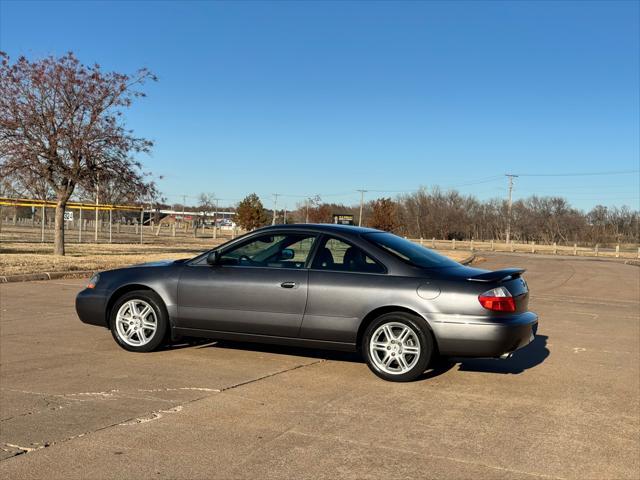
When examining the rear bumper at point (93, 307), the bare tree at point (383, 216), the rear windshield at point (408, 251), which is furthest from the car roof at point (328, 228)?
the bare tree at point (383, 216)

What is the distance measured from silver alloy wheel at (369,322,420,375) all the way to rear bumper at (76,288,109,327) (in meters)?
3.16

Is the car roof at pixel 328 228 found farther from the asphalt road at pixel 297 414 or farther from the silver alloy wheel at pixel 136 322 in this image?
the silver alloy wheel at pixel 136 322

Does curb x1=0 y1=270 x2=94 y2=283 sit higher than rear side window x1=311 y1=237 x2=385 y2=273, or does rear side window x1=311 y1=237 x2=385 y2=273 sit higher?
rear side window x1=311 y1=237 x2=385 y2=273

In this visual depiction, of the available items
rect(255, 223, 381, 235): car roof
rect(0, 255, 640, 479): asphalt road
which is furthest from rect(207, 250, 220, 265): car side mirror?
rect(0, 255, 640, 479): asphalt road

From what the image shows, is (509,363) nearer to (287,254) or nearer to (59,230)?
(287,254)

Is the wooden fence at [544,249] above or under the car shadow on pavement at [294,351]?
above

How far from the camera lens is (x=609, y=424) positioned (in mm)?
4781

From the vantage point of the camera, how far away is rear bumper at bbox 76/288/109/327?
22.6ft

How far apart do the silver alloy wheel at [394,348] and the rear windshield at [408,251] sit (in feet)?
2.31

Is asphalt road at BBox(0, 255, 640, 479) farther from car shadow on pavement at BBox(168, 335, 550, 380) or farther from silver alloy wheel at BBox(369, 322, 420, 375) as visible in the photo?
silver alloy wheel at BBox(369, 322, 420, 375)

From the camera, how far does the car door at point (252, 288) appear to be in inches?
243

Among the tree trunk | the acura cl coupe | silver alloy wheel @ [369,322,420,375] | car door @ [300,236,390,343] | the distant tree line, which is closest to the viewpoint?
the acura cl coupe

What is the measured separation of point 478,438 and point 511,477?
69cm

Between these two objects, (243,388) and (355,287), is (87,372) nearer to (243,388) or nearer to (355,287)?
(243,388)
